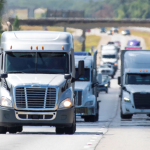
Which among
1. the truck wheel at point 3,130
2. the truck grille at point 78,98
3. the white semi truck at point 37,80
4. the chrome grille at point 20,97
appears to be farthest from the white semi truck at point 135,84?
the chrome grille at point 20,97

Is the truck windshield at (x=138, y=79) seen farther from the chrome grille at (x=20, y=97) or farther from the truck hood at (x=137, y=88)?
the chrome grille at (x=20, y=97)

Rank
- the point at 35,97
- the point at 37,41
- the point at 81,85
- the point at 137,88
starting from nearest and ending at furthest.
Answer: the point at 35,97 < the point at 37,41 < the point at 81,85 < the point at 137,88

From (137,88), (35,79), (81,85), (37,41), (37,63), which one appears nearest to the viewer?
(35,79)

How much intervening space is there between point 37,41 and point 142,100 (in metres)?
11.1

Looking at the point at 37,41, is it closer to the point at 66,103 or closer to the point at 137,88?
the point at 66,103

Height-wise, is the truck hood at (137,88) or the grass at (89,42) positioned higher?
the grass at (89,42)

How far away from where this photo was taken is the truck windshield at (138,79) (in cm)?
2806

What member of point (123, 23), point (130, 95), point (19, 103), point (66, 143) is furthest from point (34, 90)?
point (123, 23)

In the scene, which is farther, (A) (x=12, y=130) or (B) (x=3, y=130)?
(A) (x=12, y=130)

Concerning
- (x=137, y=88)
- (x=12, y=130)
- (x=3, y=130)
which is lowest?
(x=12, y=130)

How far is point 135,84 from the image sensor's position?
92.0 ft

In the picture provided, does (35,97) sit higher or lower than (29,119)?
higher

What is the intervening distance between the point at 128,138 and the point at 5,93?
13.3 ft

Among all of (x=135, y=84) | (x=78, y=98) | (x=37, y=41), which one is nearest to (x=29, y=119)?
(x=37, y=41)
